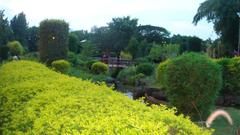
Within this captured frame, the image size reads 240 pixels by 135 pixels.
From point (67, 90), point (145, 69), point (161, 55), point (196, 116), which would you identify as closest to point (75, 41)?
point (161, 55)

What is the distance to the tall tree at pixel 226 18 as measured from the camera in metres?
40.1

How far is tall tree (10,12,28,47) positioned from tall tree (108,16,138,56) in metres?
11.3

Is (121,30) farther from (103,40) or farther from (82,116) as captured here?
(82,116)

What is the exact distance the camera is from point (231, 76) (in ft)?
47.0

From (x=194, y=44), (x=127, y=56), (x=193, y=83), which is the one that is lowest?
(x=127, y=56)

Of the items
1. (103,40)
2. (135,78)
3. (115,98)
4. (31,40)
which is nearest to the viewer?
(115,98)

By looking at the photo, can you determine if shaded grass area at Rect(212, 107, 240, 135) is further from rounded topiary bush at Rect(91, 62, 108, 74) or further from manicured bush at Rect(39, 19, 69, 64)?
manicured bush at Rect(39, 19, 69, 64)

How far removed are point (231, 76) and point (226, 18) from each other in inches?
1079

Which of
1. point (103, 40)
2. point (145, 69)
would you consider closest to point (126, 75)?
point (145, 69)

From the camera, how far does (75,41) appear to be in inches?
1693

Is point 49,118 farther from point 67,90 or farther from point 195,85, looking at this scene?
point 195,85

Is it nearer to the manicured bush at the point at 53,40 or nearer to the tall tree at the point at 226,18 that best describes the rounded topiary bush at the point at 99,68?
the manicured bush at the point at 53,40

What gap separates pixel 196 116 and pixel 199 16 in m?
35.4

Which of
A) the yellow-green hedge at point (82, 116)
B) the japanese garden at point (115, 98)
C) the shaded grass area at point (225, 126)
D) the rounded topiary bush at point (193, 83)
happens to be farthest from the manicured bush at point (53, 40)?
the yellow-green hedge at point (82, 116)
